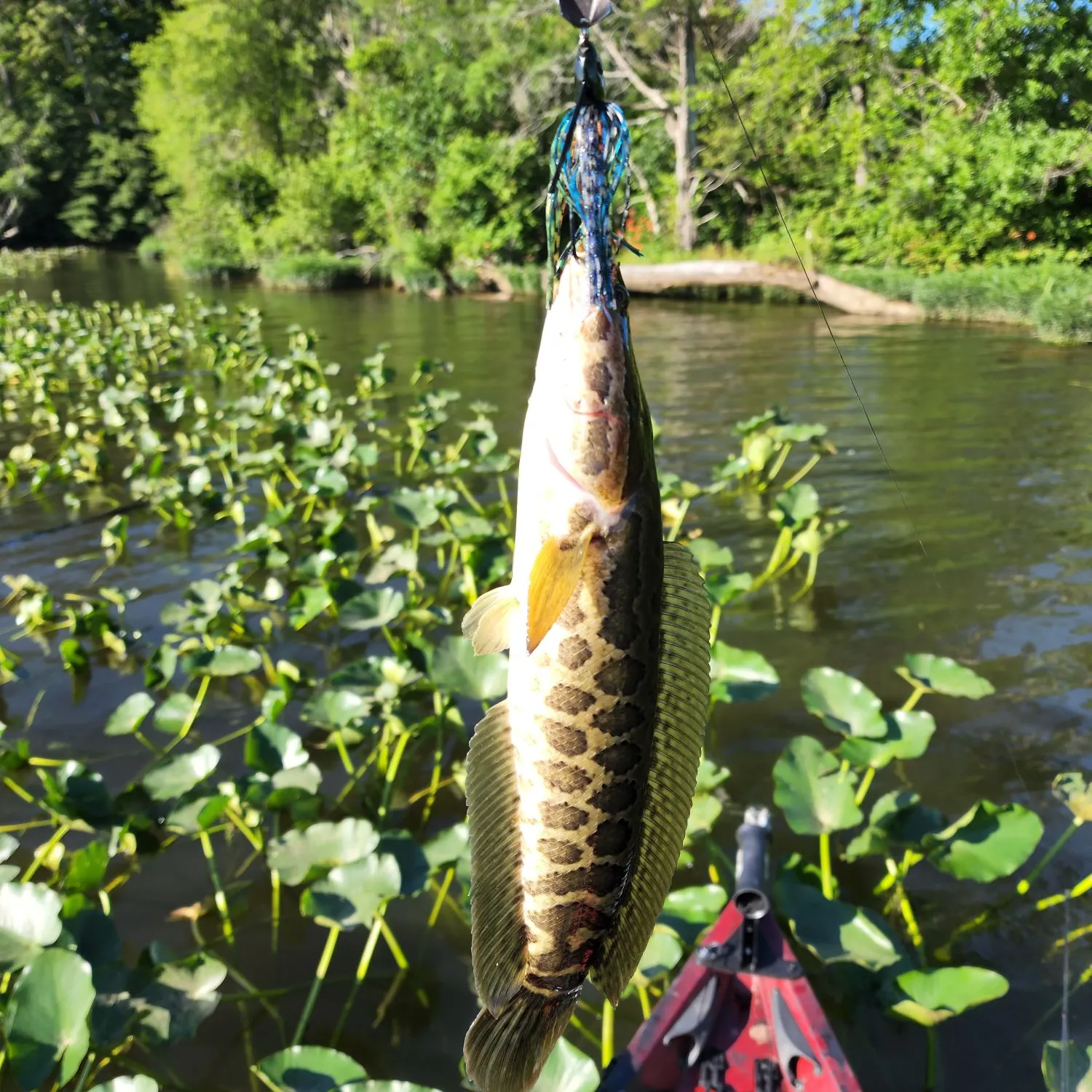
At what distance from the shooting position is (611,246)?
918mm

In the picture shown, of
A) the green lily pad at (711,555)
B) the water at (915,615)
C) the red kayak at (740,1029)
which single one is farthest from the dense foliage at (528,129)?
the red kayak at (740,1029)

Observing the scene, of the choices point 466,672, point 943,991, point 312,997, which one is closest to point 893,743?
point 943,991

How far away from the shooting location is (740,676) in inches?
130

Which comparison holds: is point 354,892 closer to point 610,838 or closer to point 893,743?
point 610,838

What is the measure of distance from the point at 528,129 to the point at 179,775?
73.8 feet

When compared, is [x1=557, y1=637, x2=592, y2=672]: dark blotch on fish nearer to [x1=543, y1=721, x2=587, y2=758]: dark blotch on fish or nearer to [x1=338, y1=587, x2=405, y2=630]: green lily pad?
[x1=543, y1=721, x2=587, y2=758]: dark blotch on fish

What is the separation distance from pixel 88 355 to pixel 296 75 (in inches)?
949

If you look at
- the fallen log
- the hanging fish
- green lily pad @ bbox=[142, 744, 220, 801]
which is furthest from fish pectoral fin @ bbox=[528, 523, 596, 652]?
the fallen log

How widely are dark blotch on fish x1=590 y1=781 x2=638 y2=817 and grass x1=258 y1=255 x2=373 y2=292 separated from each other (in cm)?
2414

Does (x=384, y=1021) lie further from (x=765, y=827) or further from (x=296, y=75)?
(x=296, y=75)

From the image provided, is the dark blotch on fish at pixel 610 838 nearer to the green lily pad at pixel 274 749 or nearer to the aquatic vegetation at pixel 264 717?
Answer: the aquatic vegetation at pixel 264 717

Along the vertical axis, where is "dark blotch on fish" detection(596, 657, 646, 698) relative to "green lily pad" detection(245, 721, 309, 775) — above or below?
above

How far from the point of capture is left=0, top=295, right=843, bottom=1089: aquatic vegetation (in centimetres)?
221

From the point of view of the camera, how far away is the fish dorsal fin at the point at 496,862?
1.04 m
